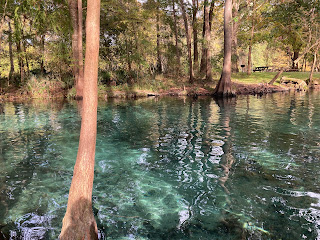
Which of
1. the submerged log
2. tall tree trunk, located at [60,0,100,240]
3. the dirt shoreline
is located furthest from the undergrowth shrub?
the submerged log

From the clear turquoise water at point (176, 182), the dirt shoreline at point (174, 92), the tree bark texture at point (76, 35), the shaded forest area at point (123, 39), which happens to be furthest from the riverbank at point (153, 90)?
the clear turquoise water at point (176, 182)

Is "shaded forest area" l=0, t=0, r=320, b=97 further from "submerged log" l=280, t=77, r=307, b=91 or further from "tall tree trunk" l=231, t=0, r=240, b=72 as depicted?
"submerged log" l=280, t=77, r=307, b=91

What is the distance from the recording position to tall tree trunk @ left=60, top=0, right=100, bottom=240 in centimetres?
322

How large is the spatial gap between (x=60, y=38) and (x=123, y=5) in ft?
24.3

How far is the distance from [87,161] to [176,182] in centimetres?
285

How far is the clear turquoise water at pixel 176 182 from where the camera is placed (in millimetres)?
4145

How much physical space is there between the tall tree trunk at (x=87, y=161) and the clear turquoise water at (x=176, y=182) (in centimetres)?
93

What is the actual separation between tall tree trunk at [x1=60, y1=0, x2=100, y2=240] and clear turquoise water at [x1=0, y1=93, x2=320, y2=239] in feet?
3.05

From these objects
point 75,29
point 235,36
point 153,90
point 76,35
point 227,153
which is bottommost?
point 227,153

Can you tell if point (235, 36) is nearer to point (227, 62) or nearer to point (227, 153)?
point (227, 62)

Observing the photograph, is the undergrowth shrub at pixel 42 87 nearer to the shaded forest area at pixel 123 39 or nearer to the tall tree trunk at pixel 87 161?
the shaded forest area at pixel 123 39

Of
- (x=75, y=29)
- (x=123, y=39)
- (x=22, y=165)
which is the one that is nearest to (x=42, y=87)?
(x=75, y=29)

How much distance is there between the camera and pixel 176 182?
579cm

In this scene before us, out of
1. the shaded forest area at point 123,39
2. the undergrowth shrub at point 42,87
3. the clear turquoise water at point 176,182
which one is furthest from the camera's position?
the undergrowth shrub at point 42,87
